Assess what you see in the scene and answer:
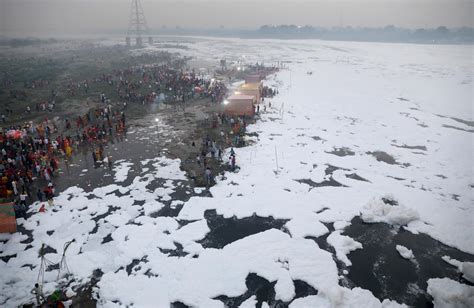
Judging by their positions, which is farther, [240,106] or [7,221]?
[240,106]

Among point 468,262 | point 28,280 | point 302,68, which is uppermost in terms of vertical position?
point 302,68

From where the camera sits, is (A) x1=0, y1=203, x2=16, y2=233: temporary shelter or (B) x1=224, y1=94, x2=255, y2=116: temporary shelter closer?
(A) x1=0, y1=203, x2=16, y2=233: temporary shelter

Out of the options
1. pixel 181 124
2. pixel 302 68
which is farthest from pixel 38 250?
pixel 302 68

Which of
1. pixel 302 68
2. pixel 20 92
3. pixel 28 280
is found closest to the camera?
pixel 28 280

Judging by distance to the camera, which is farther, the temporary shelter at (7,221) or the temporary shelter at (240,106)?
the temporary shelter at (240,106)

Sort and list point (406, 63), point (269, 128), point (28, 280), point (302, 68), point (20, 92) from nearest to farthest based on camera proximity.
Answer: point (28, 280)
point (269, 128)
point (20, 92)
point (302, 68)
point (406, 63)

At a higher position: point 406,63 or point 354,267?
point 406,63

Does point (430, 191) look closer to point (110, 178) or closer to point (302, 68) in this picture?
point (110, 178)

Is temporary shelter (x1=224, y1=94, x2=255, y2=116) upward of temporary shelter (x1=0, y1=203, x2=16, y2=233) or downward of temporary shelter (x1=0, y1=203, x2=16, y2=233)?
upward

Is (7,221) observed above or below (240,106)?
below

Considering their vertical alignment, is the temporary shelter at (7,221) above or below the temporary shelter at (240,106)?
below

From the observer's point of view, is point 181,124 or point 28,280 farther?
point 181,124
